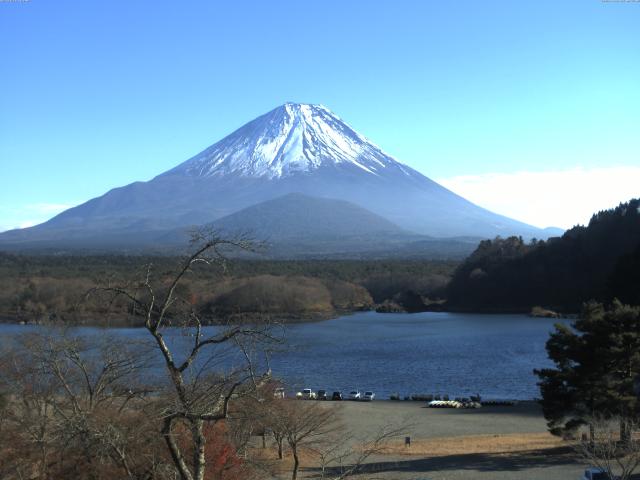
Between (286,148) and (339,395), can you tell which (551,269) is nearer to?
(339,395)

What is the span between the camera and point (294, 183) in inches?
5837

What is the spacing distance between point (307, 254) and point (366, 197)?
2427 inches

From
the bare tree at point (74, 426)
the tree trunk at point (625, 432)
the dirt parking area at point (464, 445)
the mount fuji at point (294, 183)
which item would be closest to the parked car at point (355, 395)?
the dirt parking area at point (464, 445)

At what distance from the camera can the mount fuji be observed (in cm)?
14100

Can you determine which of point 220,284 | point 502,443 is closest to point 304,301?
point 220,284

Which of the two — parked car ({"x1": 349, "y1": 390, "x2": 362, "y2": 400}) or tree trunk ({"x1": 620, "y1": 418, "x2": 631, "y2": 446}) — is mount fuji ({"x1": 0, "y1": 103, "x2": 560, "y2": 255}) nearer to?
parked car ({"x1": 349, "y1": 390, "x2": 362, "y2": 400})

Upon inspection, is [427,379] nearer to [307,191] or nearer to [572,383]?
[572,383]

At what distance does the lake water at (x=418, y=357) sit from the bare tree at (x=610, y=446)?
5629 mm

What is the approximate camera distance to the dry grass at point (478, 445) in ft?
42.2

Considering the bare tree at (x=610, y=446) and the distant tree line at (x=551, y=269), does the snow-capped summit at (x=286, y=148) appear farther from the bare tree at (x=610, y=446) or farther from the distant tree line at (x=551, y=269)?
the bare tree at (x=610, y=446)

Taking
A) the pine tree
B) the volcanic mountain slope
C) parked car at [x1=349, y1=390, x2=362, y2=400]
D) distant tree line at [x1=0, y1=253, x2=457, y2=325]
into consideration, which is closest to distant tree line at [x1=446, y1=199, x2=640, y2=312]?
distant tree line at [x1=0, y1=253, x2=457, y2=325]

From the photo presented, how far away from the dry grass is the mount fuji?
388 feet

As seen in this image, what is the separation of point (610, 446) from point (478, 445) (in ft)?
17.5

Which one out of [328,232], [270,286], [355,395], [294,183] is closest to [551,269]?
[270,286]
